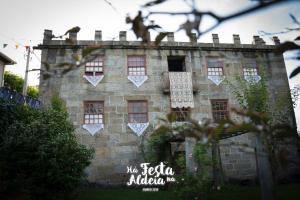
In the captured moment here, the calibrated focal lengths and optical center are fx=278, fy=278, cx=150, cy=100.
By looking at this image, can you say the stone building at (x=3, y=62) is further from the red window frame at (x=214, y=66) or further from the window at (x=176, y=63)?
the red window frame at (x=214, y=66)

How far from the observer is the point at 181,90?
51.3 ft

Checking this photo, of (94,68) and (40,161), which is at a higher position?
(94,68)

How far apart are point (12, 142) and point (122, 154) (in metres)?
7.04

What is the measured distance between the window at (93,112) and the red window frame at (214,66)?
22.1 ft

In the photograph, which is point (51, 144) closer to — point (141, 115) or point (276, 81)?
point (141, 115)

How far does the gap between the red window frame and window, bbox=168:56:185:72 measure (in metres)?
1.54

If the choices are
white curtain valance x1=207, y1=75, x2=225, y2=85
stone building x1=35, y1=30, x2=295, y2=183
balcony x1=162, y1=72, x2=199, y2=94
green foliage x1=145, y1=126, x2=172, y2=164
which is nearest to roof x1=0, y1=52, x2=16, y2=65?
stone building x1=35, y1=30, x2=295, y2=183

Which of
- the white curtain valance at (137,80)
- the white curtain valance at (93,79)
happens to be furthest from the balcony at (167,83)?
the white curtain valance at (93,79)

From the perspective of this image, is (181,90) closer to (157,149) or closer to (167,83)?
(167,83)

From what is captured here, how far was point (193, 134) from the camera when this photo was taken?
1310mm

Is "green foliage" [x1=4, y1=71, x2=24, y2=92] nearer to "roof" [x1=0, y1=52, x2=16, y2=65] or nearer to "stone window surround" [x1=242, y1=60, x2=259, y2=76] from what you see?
"roof" [x1=0, y1=52, x2=16, y2=65]

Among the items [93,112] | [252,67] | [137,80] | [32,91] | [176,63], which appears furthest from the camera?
[32,91]

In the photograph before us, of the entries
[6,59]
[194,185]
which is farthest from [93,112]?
[194,185]

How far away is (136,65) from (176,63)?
3006 millimetres
